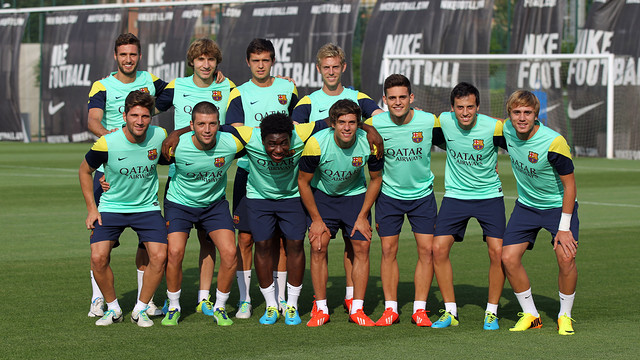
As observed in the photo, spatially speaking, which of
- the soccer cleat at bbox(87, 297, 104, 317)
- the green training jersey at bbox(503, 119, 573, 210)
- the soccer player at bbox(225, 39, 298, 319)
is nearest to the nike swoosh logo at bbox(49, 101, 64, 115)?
the soccer player at bbox(225, 39, 298, 319)

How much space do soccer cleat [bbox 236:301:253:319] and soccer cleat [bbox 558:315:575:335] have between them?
8.05 feet

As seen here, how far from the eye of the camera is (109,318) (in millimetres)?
7555

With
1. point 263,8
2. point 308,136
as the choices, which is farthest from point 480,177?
point 263,8

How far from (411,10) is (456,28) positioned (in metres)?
1.76

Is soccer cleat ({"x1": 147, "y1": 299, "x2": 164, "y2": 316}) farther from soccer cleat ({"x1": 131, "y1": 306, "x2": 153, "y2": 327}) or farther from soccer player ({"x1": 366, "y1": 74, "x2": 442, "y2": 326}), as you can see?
soccer player ({"x1": 366, "y1": 74, "x2": 442, "y2": 326})

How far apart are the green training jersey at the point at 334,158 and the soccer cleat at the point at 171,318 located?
1.49 metres

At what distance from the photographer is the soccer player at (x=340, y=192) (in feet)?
24.5

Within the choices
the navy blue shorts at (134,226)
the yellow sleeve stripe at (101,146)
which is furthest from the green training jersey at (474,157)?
the yellow sleeve stripe at (101,146)

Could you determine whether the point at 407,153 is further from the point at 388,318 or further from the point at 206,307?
the point at 206,307

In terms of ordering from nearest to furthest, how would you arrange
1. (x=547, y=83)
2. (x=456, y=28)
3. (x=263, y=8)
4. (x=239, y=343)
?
1. (x=239, y=343)
2. (x=547, y=83)
3. (x=456, y=28)
4. (x=263, y=8)

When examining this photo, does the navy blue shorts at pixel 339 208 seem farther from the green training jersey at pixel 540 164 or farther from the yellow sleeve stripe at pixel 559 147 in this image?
the yellow sleeve stripe at pixel 559 147

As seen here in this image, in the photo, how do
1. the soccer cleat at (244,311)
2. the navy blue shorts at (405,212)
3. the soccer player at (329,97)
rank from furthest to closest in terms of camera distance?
the soccer player at (329,97) → the soccer cleat at (244,311) → the navy blue shorts at (405,212)

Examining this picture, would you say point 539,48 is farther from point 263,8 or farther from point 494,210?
point 494,210

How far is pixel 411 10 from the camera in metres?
31.9
